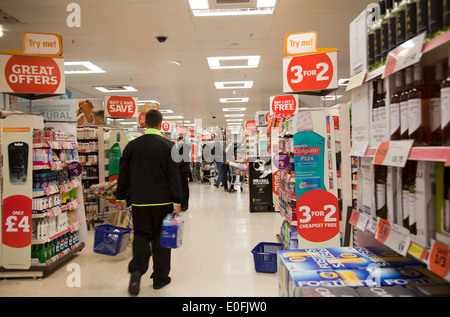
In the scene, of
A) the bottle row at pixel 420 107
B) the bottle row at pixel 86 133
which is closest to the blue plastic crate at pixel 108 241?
the bottle row at pixel 86 133

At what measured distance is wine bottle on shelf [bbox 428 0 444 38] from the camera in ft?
3.51

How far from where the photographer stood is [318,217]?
3508 mm

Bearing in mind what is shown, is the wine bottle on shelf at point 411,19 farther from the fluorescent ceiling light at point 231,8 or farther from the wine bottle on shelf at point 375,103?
the fluorescent ceiling light at point 231,8

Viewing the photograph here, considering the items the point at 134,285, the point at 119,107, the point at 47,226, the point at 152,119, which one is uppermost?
the point at 119,107

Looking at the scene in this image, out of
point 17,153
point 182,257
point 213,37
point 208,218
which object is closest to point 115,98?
point 213,37

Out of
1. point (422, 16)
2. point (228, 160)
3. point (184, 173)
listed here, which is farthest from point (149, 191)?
point (228, 160)

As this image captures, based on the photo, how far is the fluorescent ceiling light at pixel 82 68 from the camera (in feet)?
29.1

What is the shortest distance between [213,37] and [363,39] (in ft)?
19.6

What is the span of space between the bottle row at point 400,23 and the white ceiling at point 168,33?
455 cm

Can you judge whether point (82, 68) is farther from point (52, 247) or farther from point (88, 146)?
point (52, 247)

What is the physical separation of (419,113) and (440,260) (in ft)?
1.70

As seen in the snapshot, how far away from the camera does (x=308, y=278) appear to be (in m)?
1.41

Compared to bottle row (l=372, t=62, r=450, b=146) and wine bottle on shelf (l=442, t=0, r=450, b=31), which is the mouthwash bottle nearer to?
bottle row (l=372, t=62, r=450, b=146)

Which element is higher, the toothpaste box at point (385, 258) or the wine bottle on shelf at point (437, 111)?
the wine bottle on shelf at point (437, 111)
